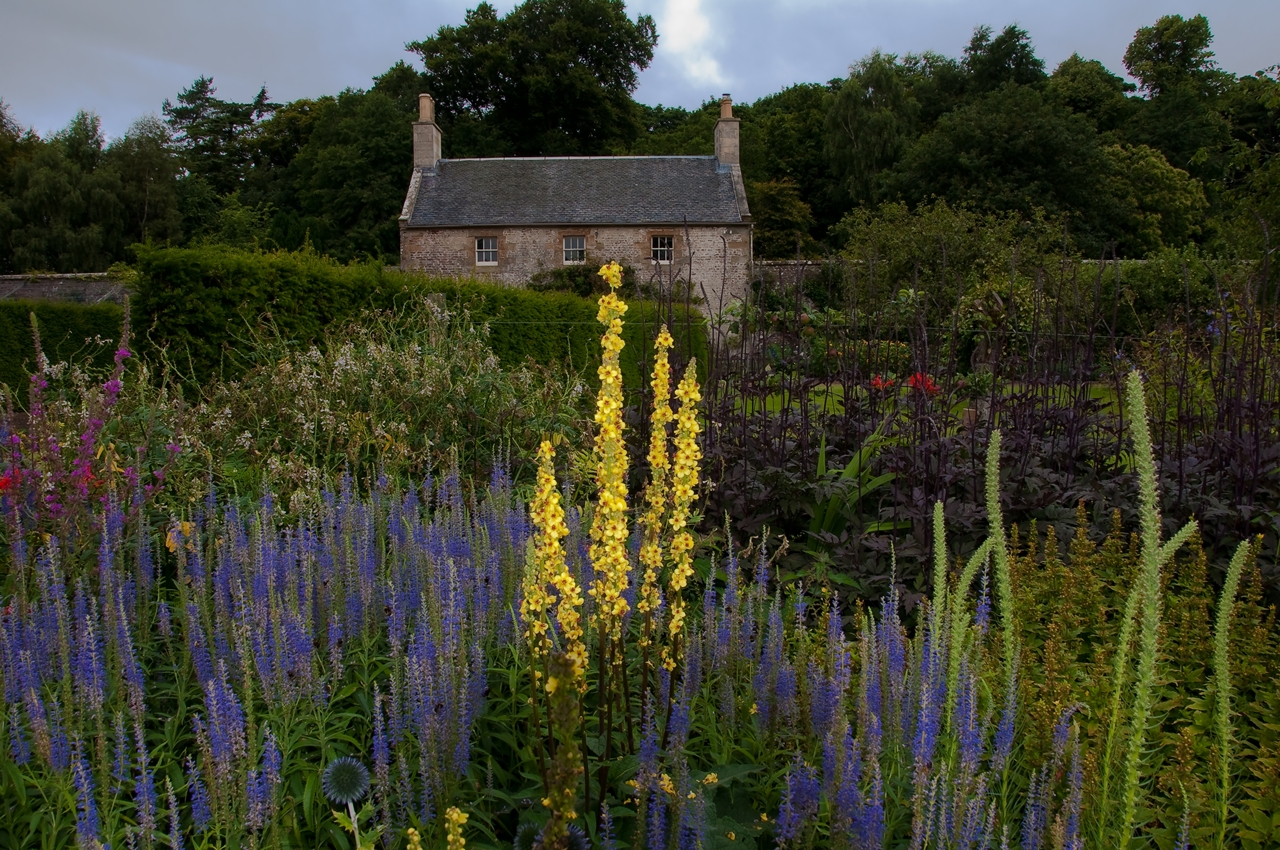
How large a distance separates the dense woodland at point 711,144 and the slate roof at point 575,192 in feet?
19.8

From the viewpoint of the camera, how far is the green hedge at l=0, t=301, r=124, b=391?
12.8 m

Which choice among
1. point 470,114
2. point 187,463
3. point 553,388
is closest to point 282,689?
point 187,463

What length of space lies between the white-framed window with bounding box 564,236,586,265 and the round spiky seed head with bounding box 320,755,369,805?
2897 cm

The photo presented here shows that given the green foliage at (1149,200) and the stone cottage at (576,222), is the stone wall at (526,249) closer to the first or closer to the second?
the stone cottage at (576,222)

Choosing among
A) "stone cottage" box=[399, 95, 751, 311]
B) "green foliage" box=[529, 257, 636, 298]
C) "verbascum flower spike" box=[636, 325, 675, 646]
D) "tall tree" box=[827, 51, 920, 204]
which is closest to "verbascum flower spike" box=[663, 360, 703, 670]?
"verbascum flower spike" box=[636, 325, 675, 646]


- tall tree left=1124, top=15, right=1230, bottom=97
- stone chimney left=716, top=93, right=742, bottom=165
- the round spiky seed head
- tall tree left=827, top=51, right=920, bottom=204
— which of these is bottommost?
the round spiky seed head

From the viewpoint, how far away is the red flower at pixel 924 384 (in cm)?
440

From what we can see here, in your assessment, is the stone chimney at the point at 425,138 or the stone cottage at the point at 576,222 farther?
the stone chimney at the point at 425,138

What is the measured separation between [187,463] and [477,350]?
8.06 feet

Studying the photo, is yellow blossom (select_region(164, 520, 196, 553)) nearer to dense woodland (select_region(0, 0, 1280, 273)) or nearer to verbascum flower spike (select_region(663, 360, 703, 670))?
verbascum flower spike (select_region(663, 360, 703, 670))

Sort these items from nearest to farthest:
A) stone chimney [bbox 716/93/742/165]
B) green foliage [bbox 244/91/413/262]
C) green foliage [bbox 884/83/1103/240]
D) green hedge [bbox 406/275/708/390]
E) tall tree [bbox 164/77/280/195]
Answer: green hedge [bbox 406/275/708/390] < stone chimney [bbox 716/93/742/165] < green foliage [bbox 884/83/1103/240] < green foliage [bbox 244/91/413/262] < tall tree [bbox 164/77/280/195]

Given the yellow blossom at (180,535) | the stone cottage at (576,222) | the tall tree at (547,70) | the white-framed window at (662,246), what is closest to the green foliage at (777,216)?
the tall tree at (547,70)

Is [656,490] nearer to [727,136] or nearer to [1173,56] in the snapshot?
[727,136]

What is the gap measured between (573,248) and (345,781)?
2927cm
